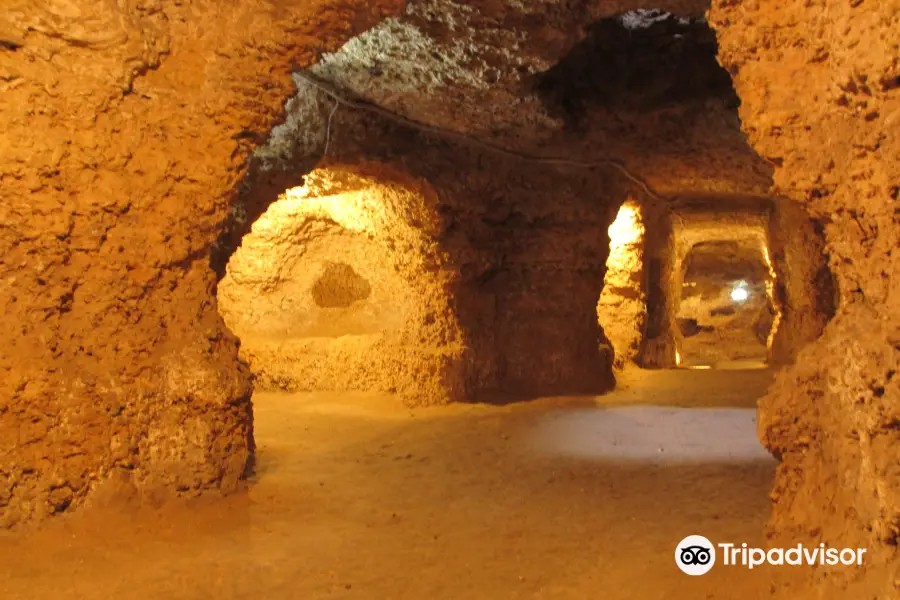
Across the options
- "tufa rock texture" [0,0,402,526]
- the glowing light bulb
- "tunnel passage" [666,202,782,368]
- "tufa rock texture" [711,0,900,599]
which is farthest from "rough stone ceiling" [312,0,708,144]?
the glowing light bulb

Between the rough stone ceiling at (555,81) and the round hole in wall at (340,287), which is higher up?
the rough stone ceiling at (555,81)

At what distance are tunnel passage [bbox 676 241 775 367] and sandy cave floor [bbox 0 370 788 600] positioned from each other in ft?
44.4

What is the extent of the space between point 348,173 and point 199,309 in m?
3.32

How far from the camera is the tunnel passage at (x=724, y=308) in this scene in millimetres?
18250

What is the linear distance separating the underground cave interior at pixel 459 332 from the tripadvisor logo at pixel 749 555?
0.06m

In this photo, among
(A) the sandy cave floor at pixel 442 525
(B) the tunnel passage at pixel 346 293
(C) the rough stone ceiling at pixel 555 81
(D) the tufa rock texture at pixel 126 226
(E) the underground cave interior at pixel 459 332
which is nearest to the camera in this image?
(E) the underground cave interior at pixel 459 332

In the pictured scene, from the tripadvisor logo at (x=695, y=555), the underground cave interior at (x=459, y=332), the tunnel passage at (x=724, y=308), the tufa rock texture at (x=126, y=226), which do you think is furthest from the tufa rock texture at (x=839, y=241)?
the tunnel passage at (x=724, y=308)

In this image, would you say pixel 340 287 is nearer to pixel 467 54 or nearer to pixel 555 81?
pixel 555 81

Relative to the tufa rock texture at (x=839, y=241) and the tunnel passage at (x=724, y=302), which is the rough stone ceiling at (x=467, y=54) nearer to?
the tufa rock texture at (x=839, y=241)

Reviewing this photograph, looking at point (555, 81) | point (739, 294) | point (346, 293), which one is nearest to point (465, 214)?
point (555, 81)

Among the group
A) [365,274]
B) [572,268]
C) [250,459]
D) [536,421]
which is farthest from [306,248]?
[250,459]

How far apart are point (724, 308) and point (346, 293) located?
14.6 meters

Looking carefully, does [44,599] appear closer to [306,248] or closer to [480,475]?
[480,475]

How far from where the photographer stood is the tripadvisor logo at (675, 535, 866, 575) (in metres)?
2.15
